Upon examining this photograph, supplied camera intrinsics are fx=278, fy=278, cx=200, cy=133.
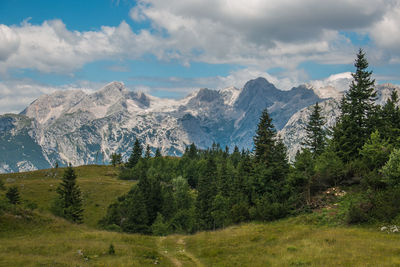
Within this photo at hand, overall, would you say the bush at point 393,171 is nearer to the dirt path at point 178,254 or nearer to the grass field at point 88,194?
the dirt path at point 178,254

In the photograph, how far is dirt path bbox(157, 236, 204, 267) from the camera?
69.4 ft

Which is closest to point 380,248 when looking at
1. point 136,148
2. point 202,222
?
point 202,222

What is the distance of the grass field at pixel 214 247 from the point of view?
17.9 metres

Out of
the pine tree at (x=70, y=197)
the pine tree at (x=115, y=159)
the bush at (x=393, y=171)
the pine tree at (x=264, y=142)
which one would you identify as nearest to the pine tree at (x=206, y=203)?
the pine tree at (x=264, y=142)

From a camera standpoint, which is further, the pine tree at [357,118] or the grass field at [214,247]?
the pine tree at [357,118]

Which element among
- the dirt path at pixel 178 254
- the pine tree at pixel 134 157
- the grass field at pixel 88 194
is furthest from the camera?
the pine tree at pixel 134 157

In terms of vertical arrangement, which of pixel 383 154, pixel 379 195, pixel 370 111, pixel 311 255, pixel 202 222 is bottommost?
pixel 202 222

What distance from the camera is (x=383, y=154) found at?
3509 centimetres

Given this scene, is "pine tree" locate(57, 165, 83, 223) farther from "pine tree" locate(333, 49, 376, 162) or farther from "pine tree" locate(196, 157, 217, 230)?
"pine tree" locate(333, 49, 376, 162)

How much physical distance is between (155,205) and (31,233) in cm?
4570

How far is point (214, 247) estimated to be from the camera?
82.0 ft

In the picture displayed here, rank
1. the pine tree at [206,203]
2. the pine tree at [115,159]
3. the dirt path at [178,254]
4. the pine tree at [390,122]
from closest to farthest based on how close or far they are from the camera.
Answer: the dirt path at [178,254], the pine tree at [390,122], the pine tree at [206,203], the pine tree at [115,159]

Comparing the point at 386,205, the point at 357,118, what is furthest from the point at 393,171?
the point at 357,118

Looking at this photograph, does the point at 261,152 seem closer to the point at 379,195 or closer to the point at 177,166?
the point at 379,195
